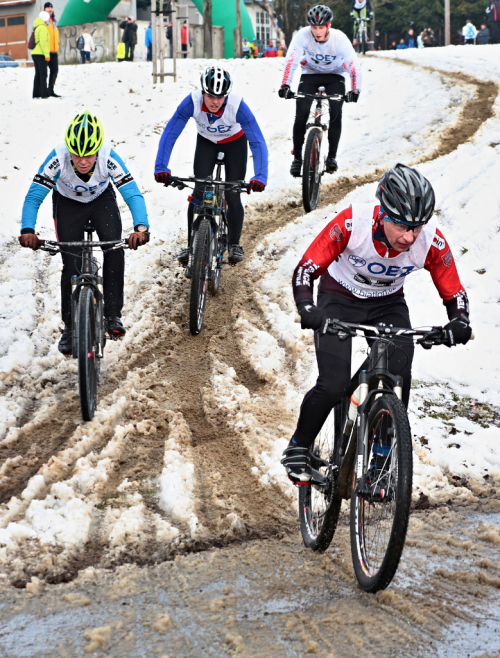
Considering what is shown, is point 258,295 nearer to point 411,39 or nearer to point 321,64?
point 321,64

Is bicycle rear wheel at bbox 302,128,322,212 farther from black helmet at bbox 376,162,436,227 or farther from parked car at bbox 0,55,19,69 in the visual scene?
parked car at bbox 0,55,19,69

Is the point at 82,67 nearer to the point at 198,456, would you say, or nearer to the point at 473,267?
the point at 473,267

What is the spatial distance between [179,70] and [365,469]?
1991cm

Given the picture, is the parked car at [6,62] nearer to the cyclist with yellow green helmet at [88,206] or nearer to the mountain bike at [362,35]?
the mountain bike at [362,35]

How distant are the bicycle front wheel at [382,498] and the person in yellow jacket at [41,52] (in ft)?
51.8

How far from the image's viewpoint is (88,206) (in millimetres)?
6477

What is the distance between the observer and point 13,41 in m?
41.4

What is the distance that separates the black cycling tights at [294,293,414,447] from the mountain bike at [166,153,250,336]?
298cm

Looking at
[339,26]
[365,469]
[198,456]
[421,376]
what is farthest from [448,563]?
[339,26]

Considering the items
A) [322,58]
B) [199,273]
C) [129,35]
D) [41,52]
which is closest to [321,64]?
[322,58]

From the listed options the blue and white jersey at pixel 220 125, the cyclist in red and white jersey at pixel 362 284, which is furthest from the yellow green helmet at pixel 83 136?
the cyclist in red and white jersey at pixel 362 284

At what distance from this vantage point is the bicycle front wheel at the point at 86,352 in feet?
18.5

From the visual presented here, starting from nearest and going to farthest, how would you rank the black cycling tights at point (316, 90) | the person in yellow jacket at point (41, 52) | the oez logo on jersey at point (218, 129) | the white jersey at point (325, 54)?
the oez logo on jersey at point (218, 129) < the white jersey at point (325, 54) < the black cycling tights at point (316, 90) < the person in yellow jacket at point (41, 52)

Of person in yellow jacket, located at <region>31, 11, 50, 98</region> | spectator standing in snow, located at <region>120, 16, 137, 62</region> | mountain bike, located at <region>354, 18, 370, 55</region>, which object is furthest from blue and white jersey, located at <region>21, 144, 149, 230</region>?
spectator standing in snow, located at <region>120, 16, 137, 62</region>
